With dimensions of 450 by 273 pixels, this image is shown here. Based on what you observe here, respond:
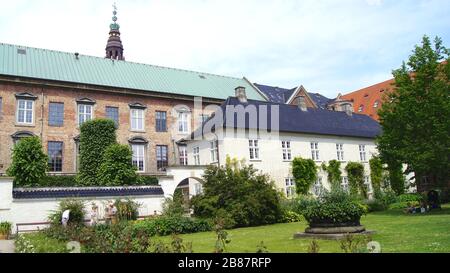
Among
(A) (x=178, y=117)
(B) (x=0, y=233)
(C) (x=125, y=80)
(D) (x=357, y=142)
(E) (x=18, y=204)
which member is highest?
(C) (x=125, y=80)

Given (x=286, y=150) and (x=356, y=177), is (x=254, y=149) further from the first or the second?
(x=356, y=177)

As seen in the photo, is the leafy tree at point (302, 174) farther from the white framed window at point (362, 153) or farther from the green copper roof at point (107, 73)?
the green copper roof at point (107, 73)

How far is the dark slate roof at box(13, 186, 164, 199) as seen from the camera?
70.8 feet

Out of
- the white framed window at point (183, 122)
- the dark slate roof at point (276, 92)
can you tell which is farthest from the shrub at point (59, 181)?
the dark slate roof at point (276, 92)

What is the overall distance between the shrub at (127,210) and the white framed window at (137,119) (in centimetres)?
1410

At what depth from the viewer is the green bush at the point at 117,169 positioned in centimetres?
2789

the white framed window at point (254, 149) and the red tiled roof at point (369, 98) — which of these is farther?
the red tiled roof at point (369, 98)

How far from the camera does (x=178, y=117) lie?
38625mm

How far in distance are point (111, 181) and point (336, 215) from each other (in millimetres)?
18329

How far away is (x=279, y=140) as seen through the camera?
3262 centimetres

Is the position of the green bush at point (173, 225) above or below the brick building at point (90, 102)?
below

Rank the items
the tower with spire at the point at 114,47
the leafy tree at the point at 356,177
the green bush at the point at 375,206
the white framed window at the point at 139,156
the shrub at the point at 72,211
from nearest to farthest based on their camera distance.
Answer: the shrub at the point at 72,211 → the green bush at the point at 375,206 → the white framed window at the point at 139,156 → the leafy tree at the point at 356,177 → the tower with spire at the point at 114,47
